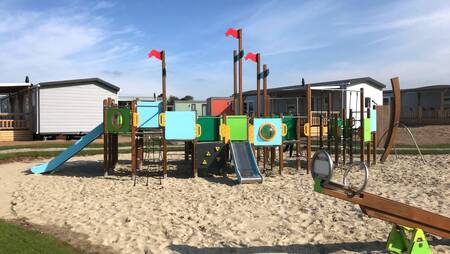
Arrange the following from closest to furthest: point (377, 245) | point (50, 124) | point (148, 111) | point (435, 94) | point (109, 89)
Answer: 1. point (377, 245)
2. point (148, 111)
3. point (50, 124)
4. point (109, 89)
5. point (435, 94)

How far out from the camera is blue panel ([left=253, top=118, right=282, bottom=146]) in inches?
508

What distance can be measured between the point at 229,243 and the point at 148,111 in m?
7.41

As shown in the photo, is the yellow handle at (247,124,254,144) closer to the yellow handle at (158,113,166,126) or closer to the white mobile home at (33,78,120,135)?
the yellow handle at (158,113,166,126)

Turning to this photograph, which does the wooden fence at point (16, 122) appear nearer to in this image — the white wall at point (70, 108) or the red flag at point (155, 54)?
the white wall at point (70, 108)

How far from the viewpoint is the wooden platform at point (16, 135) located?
26.7 metres

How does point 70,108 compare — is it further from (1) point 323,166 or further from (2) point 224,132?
(1) point 323,166

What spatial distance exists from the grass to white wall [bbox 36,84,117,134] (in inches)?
862

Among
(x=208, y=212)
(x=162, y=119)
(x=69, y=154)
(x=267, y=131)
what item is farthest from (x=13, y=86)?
(x=208, y=212)

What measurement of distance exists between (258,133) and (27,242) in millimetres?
8093

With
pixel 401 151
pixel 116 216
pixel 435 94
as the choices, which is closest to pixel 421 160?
pixel 401 151

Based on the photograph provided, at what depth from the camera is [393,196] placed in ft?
30.7

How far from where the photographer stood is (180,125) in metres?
12.3

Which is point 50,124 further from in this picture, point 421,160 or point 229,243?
point 229,243

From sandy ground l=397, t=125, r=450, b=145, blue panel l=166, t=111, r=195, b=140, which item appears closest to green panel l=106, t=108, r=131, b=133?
blue panel l=166, t=111, r=195, b=140
